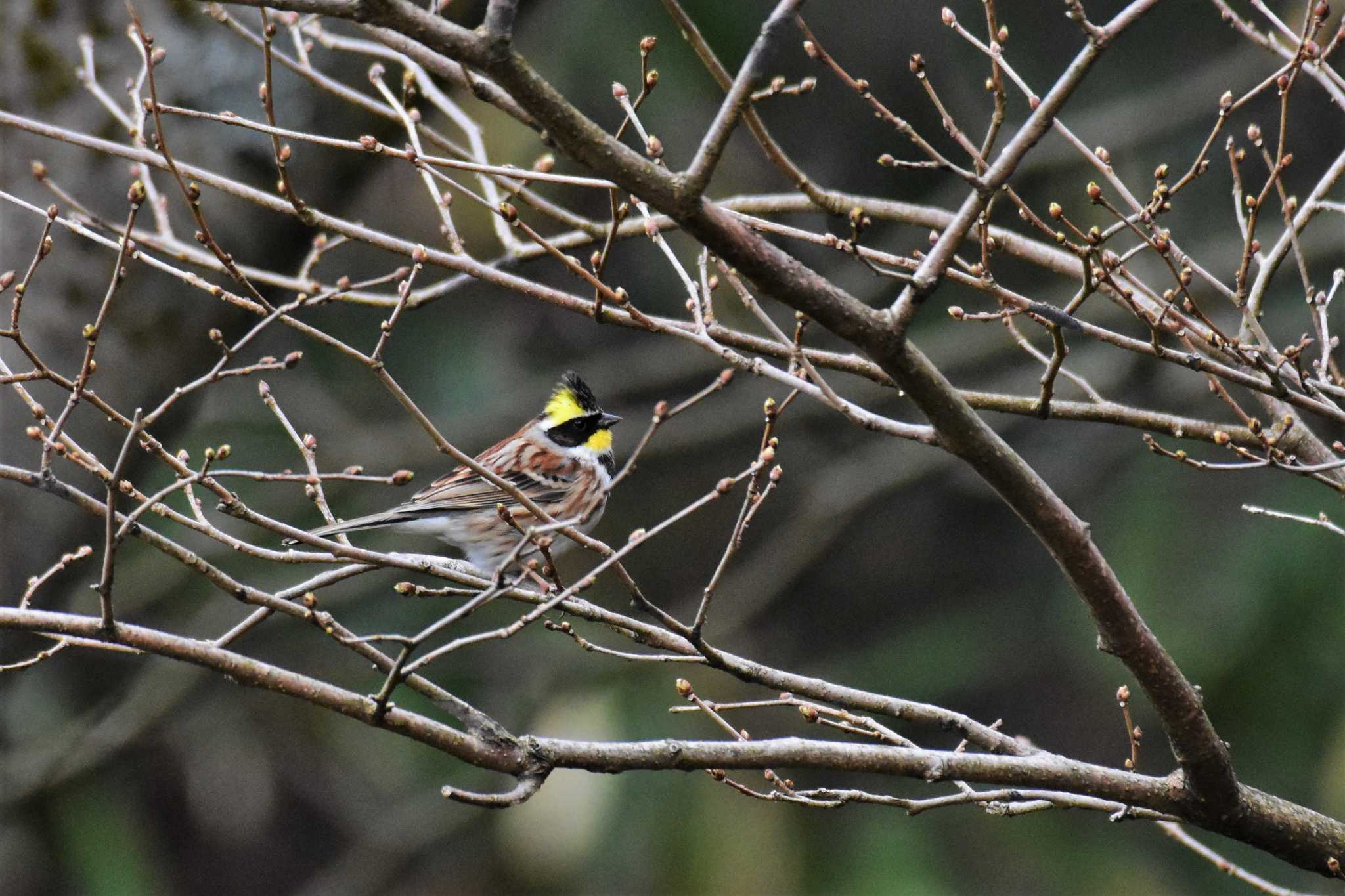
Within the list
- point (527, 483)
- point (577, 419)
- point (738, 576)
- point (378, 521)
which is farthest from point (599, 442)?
point (738, 576)

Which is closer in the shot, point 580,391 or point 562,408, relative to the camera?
point 580,391

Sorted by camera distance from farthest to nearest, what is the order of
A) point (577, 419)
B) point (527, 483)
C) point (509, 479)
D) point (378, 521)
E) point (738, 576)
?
point (738, 576) < point (577, 419) < point (527, 483) < point (509, 479) < point (378, 521)

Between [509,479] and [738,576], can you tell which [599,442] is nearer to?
[509,479]

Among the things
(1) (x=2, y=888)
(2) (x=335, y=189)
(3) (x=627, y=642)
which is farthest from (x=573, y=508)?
(1) (x=2, y=888)

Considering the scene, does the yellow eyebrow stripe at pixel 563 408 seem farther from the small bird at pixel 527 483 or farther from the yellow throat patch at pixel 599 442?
the yellow throat patch at pixel 599 442

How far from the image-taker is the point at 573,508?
5.42 m

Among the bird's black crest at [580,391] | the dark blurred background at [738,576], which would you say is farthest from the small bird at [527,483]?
the dark blurred background at [738,576]

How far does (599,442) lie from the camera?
224 inches

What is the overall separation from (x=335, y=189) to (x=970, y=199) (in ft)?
13.2

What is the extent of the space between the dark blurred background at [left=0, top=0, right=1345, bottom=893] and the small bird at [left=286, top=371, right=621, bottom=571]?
4.32 feet

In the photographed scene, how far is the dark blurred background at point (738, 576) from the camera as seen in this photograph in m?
7.12

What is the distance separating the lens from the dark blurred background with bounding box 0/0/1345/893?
712cm

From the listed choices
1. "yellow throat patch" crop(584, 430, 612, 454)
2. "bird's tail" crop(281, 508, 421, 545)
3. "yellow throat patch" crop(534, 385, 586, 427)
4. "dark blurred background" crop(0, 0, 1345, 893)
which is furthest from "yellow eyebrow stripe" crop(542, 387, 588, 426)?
"dark blurred background" crop(0, 0, 1345, 893)

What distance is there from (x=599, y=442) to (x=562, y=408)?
209 mm
